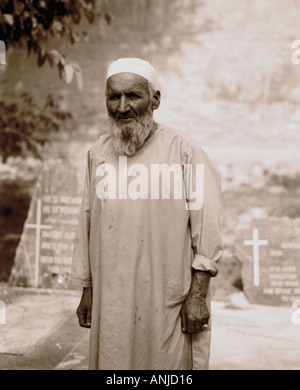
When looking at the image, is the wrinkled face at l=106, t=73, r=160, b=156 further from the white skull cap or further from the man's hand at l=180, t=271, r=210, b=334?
the man's hand at l=180, t=271, r=210, b=334

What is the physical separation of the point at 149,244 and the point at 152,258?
56 mm

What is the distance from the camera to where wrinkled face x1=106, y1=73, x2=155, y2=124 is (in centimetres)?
198

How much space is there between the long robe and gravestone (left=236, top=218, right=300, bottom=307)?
9.44 ft

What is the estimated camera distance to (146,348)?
197cm

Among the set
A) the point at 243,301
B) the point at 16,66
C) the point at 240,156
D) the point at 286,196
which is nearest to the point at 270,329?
the point at 243,301

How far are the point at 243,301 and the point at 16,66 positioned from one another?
3348mm

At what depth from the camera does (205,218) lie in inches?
76.8

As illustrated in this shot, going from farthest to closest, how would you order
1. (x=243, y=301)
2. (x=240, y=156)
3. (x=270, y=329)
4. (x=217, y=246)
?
(x=240, y=156), (x=243, y=301), (x=270, y=329), (x=217, y=246)

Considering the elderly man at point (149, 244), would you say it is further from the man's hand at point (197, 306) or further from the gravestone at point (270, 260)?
the gravestone at point (270, 260)

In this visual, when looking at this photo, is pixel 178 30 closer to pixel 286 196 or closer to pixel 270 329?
pixel 286 196

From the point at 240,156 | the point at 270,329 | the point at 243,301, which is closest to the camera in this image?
the point at 270,329

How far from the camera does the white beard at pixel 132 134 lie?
2.00m

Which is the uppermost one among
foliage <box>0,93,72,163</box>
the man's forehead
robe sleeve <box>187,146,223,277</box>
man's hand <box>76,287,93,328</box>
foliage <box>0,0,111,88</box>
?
foliage <box>0,0,111,88</box>

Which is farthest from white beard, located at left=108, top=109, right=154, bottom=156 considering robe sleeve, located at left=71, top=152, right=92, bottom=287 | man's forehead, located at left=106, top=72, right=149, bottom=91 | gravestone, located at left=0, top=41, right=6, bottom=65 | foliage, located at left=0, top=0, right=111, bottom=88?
gravestone, located at left=0, top=41, right=6, bottom=65
